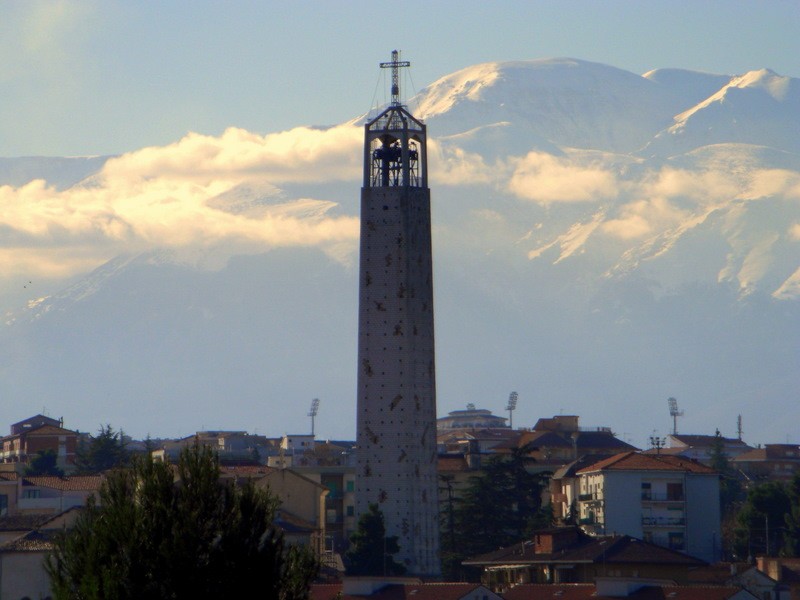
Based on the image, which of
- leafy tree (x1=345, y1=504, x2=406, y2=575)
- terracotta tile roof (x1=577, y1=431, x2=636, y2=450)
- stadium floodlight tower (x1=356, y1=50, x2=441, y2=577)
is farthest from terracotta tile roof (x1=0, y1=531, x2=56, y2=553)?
terracotta tile roof (x1=577, y1=431, x2=636, y2=450)

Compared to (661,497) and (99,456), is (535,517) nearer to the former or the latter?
(661,497)

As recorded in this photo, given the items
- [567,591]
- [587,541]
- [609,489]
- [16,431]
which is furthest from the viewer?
[16,431]

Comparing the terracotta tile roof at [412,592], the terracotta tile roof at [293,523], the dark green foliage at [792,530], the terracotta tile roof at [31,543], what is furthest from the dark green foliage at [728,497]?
the terracotta tile roof at [31,543]

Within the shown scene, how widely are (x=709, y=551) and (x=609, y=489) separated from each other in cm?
557

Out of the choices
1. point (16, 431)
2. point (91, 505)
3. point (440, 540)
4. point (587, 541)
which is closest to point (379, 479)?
point (440, 540)

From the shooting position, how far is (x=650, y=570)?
75.2 metres

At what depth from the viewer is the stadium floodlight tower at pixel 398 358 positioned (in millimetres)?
90438

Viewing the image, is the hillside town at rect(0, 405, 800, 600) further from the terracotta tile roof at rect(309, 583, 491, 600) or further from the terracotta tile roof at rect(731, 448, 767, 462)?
the terracotta tile roof at rect(731, 448, 767, 462)

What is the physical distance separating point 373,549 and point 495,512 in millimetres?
13080

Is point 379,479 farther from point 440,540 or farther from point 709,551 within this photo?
point 709,551

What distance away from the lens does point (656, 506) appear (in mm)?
99125

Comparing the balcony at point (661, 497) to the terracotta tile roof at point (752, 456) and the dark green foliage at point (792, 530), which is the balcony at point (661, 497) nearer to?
the dark green foliage at point (792, 530)

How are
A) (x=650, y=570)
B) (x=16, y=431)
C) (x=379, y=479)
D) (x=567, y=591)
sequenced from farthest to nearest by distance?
(x=16, y=431) < (x=379, y=479) < (x=650, y=570) < (x=567, y=591)

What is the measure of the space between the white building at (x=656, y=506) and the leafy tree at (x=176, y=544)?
5432 cm
